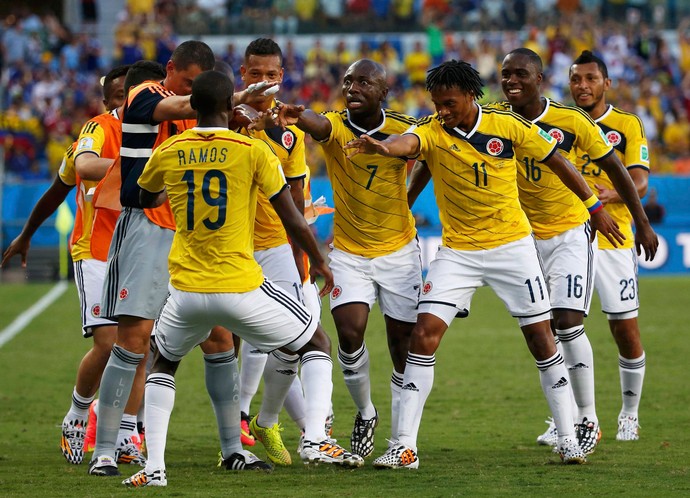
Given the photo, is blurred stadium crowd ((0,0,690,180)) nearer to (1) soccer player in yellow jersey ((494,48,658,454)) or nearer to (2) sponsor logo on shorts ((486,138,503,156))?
(1) soccer player in yellow jersey ((494,48,658,454))

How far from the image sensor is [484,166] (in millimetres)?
7207

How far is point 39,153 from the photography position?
84.8 feet

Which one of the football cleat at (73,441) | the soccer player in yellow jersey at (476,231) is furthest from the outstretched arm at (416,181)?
the football cleat at (73,441)

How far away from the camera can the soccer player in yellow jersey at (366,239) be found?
25.0 feet

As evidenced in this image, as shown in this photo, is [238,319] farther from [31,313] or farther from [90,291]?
[31,313]

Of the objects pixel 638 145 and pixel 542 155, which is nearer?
pixel 542 155

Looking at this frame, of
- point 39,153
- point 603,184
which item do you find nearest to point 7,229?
point 39,153

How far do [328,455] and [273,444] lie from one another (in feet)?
2.46

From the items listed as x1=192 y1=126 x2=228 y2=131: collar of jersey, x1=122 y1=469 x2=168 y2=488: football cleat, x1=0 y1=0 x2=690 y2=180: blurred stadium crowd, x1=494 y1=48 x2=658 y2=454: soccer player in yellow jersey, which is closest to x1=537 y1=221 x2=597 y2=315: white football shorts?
x1=494 y1=48 x2=658 y2=454: soccer player in yellow jersey

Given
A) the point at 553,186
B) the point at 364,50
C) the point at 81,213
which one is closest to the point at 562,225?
the point at 553,186

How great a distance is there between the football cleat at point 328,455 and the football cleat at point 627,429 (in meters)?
2.42

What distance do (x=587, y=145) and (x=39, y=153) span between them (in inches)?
787

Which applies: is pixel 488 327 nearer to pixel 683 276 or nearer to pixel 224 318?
pixel 683 276

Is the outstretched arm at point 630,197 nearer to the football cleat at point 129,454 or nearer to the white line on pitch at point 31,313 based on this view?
the football cleat at point 129,454
